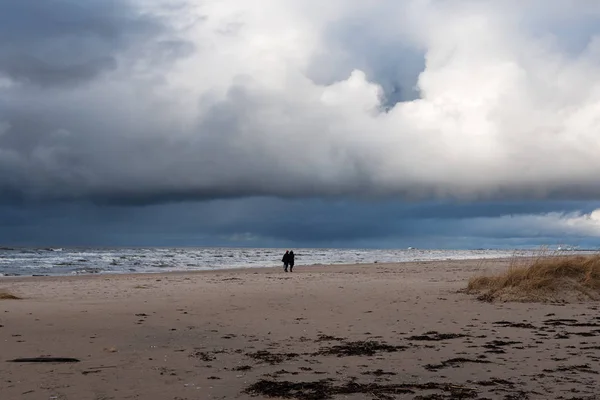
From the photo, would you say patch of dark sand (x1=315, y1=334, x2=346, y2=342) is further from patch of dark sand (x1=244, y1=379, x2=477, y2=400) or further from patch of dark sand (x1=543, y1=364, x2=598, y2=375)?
patch of dark sand (x1=543, y1=364, x2=598, y2=375)

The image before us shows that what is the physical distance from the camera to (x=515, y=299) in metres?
16.2

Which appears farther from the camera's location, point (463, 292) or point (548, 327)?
point (463, 292)

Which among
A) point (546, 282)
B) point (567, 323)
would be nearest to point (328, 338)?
point (567, 323)

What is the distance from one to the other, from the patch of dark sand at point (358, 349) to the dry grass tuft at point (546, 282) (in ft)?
25.2

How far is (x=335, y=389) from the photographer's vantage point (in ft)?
23.3

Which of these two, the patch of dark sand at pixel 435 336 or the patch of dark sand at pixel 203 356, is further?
the patch of dark sand at pixel 435 336

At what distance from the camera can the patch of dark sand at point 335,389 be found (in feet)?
22.3

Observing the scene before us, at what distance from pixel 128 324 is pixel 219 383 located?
18.4ft

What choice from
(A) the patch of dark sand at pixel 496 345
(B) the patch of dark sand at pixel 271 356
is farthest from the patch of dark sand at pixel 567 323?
(B) the patch of dark sand at pixel 271 356

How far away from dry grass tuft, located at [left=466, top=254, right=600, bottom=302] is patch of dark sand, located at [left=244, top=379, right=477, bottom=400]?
395 inches

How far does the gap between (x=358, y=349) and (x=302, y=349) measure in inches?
37.2

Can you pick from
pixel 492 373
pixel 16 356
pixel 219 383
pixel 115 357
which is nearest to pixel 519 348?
pixel 492 373

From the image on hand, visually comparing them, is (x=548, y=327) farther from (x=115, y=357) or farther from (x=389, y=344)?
(x=115, y=357)

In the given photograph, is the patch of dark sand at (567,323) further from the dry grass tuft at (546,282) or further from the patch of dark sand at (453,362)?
the patch of dark sand at (453,362)
